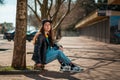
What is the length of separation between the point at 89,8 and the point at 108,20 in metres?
36.8

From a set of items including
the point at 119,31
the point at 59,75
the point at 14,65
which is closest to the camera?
the point at 59,75

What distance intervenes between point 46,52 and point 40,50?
0.70 ft

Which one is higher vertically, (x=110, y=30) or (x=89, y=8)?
(x=89, y=8)

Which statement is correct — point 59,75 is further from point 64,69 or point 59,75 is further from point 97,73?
point 97,73

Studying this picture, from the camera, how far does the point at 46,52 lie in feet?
33.0

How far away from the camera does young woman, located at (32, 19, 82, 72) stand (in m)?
9.95

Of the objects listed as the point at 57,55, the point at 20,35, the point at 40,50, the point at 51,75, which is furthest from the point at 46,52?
the point at 20,35

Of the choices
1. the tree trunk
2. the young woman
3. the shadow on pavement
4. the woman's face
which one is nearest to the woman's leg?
the young woman

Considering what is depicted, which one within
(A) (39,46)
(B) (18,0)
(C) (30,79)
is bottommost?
(C) (30,79)

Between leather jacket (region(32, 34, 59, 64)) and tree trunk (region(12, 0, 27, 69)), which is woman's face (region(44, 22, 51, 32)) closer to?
leather jacket (region(32, 34, 59, 64))

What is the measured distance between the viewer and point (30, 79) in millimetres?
8992

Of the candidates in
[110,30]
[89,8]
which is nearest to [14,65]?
[110,30]

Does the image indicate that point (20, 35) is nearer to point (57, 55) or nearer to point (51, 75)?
point (57, 55)

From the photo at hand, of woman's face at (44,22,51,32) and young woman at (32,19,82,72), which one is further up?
woman's face at (44,22,51,32)
